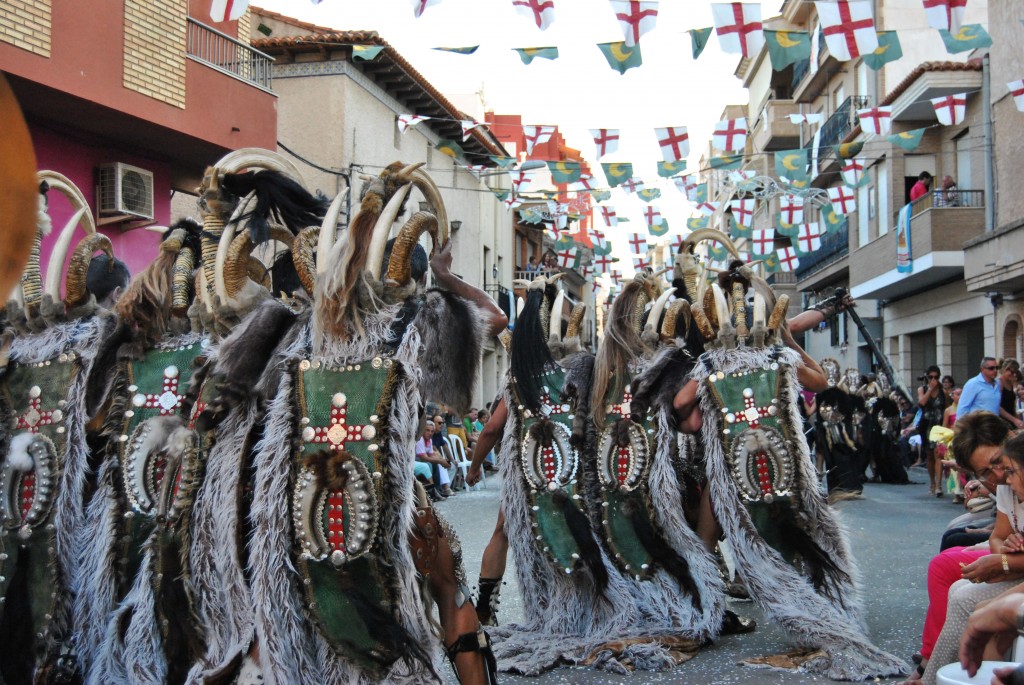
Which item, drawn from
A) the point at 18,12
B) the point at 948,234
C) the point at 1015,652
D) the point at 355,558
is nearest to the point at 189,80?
the point at 18,12

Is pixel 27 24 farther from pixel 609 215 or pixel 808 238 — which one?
pixel 808 238

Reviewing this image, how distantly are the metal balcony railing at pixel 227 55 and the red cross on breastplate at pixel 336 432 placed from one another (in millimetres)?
10415

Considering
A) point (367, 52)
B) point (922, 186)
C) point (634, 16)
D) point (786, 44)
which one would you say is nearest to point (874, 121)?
point (786, 44)

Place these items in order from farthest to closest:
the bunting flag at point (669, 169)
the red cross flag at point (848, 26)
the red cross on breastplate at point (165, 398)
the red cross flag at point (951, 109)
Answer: the bunting flag at point (669, 169)
the red cross flag at point (951, 109)
the red cross flag at point (848, 26)
the red cross on breastplate at point (165, 398)

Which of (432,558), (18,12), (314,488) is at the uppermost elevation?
(18,12)

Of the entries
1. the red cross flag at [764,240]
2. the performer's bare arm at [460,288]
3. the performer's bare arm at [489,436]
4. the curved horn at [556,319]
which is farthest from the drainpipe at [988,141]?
the performer's bare arm at [460,288]

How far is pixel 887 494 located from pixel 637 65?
8.30 meters

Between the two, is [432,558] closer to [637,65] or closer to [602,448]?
[602,448]

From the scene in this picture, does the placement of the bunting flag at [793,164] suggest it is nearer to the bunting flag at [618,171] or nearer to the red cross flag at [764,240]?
the bunting flag at [618,171]

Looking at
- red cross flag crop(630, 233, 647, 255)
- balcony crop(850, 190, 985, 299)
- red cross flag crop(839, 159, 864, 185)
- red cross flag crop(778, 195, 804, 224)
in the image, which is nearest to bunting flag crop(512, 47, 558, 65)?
red cross flag crop(839, 159, 864, 185)

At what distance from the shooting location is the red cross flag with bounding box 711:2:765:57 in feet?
25.8

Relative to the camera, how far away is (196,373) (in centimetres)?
361

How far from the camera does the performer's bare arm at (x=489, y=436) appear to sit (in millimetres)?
5465

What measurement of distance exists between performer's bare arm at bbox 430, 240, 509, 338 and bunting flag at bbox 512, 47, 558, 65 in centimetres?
540
